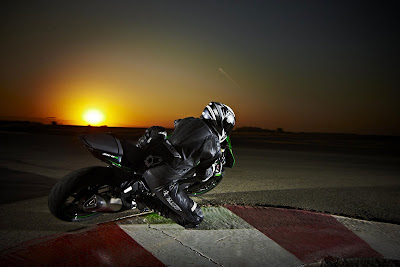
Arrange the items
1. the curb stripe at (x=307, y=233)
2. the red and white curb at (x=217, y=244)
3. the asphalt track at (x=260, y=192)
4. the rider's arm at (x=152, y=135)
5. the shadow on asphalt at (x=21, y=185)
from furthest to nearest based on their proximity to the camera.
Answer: the shadow on asphalt at (x=21, y=185) < the asphalt track at (x=260, y=192) < the rider's arm at (x=152, y=135) < the curb stripe at (x=307, y=233) < the red and white curb at (x=217, y=244)

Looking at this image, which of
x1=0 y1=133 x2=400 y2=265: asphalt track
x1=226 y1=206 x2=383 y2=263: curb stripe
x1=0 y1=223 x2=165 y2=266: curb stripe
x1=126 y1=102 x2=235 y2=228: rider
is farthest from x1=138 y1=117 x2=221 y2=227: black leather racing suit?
x1=0 y1=133 x2=400 y2=265: asphalt track

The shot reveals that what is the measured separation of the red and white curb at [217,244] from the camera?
2883mm

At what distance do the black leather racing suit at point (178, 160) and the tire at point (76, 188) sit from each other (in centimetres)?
43

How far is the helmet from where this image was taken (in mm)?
3689

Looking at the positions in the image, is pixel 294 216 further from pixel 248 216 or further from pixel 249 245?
pixel 249 245

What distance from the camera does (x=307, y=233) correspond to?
3783 mm

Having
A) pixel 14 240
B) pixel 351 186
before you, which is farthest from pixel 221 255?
pixel 351 186

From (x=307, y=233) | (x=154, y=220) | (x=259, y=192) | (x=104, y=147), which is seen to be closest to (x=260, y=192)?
(x=259, y=192)

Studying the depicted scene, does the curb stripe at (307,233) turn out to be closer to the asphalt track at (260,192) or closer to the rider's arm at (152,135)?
the asphalt track at (260,192)

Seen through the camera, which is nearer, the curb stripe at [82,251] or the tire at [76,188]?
the curb stripe at [82,251]

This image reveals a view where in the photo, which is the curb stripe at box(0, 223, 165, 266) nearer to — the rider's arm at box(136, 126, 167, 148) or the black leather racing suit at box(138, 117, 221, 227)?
the black leather racing suit at box(138, 117, 221, 227)

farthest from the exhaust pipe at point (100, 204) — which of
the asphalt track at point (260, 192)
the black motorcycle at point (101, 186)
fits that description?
the asphalt track at point (260, 192)

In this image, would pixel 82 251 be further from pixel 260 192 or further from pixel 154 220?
pixel 260 192

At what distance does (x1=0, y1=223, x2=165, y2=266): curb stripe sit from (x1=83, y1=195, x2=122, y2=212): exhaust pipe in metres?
0.22
